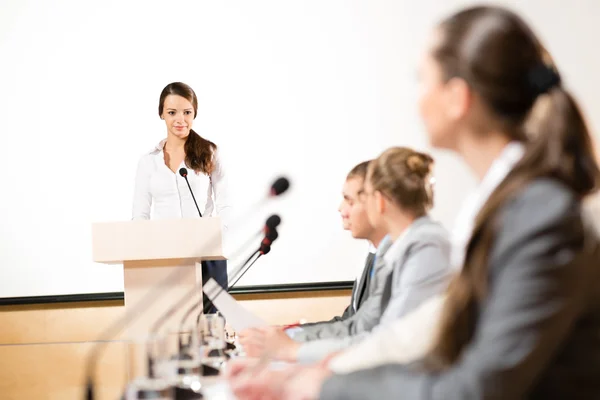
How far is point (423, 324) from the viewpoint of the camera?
4.95 ft

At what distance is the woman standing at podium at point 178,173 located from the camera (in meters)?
4.21

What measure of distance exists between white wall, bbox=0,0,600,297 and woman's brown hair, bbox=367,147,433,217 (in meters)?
2.67

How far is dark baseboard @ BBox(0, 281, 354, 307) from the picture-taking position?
5219 millimetres

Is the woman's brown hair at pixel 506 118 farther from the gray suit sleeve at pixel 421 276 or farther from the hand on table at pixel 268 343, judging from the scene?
the hand on table at pixel 268 343

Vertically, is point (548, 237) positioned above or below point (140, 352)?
above

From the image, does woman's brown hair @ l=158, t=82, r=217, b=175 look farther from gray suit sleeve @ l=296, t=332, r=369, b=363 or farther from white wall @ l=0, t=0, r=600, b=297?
gray suit sleeve @ l=296, t=332, r=369, b=363

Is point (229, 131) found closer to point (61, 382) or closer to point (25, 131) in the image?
point (25, 131)

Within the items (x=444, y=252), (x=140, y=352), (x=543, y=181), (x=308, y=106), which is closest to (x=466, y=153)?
(x=543, y=181)

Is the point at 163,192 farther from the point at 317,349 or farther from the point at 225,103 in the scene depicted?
the point at 317,349

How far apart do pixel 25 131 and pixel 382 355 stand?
4.38 meters

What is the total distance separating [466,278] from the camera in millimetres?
1107

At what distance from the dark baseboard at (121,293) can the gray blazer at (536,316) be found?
4.13 metres

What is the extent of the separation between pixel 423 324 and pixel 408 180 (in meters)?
1.05

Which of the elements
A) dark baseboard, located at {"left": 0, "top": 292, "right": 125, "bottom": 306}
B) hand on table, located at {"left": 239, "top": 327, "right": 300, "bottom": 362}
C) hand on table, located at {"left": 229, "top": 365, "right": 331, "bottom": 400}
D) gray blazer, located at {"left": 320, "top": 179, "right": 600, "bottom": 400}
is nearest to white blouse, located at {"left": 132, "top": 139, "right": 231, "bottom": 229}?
dark baseboard, located at {"left": 0, "top": 292, "right": 125, "bottom": 306}
